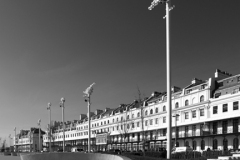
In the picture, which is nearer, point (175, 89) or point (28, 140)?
point (175, 89)

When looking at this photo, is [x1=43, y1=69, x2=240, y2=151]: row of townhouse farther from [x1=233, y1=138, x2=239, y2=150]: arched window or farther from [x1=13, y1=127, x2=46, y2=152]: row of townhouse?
[x1=13, y1=127, x2=46, y2=152]: row of townhouse

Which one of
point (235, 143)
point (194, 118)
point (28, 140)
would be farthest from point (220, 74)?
point (28, 140)

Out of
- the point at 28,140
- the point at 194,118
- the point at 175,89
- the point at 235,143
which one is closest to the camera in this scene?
the point at 235,143

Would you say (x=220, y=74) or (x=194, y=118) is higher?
(x=220, y=74)

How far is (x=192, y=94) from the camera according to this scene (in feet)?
181

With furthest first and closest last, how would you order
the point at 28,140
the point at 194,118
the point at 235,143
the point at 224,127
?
the point at 28,140
the point at 194,118
the point at 224,127
the point at 235,143

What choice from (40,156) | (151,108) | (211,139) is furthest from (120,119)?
(40,156)

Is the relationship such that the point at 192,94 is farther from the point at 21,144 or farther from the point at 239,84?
the point at 21,144

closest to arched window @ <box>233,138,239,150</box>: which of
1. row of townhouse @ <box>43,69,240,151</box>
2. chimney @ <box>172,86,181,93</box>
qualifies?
row of townhouse @ <box>43,69,240,151</box>

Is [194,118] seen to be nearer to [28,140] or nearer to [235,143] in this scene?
[235,143]

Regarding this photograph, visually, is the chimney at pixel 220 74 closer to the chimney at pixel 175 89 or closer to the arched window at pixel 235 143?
the chimney at pixel 175 89

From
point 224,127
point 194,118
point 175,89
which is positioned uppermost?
point 175,89

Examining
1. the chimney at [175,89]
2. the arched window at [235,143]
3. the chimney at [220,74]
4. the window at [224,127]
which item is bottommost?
the arched window at [235,143]

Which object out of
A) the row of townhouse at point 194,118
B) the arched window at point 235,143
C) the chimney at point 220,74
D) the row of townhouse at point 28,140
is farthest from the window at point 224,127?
the row of townhouse at point 28,140
